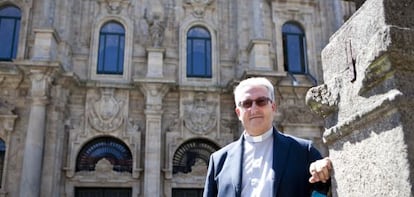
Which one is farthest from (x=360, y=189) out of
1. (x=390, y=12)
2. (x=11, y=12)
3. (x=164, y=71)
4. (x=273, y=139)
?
(x=11, y=12)

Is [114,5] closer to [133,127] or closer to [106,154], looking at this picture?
[133,127]

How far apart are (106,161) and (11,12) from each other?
6135mm

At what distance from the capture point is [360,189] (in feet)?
7.22

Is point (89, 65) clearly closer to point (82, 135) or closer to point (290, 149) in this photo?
point (82, 135)

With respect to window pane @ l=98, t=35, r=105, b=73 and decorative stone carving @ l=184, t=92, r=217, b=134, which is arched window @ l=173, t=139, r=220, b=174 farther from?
window pane @ l=98, t=35, r=105, b=73

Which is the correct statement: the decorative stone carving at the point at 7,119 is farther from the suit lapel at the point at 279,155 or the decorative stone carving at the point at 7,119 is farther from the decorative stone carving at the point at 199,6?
the suit lapel at the point at 279,155

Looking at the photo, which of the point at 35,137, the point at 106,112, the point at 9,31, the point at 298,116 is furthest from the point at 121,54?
the point at 298,116

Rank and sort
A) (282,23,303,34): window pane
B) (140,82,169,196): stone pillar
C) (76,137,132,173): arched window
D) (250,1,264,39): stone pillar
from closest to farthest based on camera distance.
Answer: (140,82,169,196): stone pillar, (76,137,132,173): arched window, (250,1,264,39): stone pillar, (282,23,303,34): window pane

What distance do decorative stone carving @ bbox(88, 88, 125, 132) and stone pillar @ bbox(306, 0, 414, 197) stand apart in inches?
462

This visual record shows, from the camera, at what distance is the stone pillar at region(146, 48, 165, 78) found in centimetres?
1380

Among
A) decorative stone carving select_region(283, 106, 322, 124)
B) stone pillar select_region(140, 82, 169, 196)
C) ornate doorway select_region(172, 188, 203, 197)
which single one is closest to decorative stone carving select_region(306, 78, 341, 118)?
stone pillar select_region(140, 82, 169, 196)

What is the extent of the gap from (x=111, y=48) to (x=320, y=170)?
13.3 metres

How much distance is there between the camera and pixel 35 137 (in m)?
12.2

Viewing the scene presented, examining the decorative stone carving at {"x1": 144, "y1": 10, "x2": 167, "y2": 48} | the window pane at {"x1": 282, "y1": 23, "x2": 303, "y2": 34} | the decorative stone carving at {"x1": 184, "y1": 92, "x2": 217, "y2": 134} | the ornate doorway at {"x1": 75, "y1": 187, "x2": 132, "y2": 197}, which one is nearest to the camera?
the ornate doorway at {"x1": 75, "y1": 187, "x2": 132, "y2": 197}
